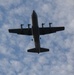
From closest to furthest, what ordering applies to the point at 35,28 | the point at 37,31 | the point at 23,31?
the point at 35,28, the point at 37,31, the point at 23,31

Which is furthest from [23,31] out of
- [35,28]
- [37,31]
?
[35,28]

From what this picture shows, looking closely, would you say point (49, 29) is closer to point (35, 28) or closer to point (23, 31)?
point (35, 28)

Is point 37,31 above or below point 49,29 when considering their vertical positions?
below

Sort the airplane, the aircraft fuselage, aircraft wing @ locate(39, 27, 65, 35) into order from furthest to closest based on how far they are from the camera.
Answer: aircraft wing @ locate(39, 27, 65, 35), the airplane, the aircraft fuselage

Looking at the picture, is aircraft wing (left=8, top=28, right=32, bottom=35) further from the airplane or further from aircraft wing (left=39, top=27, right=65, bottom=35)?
aircraft wing (left=39, top=27, right=65, bottom=35)

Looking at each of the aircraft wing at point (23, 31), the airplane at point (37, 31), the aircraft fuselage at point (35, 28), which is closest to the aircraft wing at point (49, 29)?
the airplane at point (37, 31)

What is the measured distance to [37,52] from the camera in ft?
365

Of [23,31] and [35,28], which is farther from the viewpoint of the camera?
[23,31]

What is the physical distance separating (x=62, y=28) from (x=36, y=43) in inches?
381

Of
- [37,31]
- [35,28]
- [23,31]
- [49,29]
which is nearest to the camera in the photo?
[35,28]

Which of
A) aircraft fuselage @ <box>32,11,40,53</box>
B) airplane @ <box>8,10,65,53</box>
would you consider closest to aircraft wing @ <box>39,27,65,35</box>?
airplane @ <box>8,10,65,53</box>

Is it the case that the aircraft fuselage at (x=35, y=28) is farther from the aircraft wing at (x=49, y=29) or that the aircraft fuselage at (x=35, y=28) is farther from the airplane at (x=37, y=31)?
the aircraft wing at (x=49, y=29)

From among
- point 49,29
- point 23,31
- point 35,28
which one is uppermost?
point 35,28

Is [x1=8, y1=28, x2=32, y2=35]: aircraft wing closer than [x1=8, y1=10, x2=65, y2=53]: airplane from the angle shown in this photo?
No
